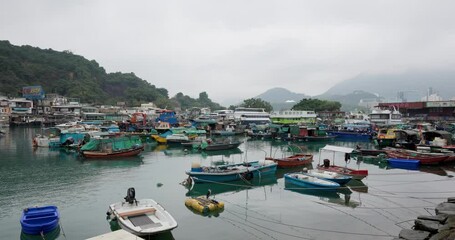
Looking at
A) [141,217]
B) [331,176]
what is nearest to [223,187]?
[331,176]

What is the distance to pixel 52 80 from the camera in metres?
105

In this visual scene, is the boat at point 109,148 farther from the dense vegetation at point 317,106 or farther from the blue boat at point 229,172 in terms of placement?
the dense vegetation at point 317,106

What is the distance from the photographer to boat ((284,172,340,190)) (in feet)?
62.9

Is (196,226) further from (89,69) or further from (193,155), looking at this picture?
(89,69)

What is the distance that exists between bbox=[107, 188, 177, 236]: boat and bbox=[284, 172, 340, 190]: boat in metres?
Result: 9.95

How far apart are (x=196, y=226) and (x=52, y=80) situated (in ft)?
353

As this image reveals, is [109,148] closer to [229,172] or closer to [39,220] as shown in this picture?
[229,172]

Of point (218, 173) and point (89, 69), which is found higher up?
point (89, 69)

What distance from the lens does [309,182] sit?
1980 cm

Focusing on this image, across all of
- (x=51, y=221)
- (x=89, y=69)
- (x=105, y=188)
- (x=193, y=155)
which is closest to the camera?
(x=51, y=221)

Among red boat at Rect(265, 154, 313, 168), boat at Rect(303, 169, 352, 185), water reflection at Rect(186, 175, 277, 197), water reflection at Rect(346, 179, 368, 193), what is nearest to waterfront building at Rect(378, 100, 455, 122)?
red boat at Rect(265, 154, 313, 168)

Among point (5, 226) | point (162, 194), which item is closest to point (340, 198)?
point (162, 194)

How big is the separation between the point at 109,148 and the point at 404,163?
27.2m

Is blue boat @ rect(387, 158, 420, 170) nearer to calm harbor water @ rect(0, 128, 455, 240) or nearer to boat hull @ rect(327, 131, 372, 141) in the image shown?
calm harbor water @ rect(0, 128, 455, 240)
